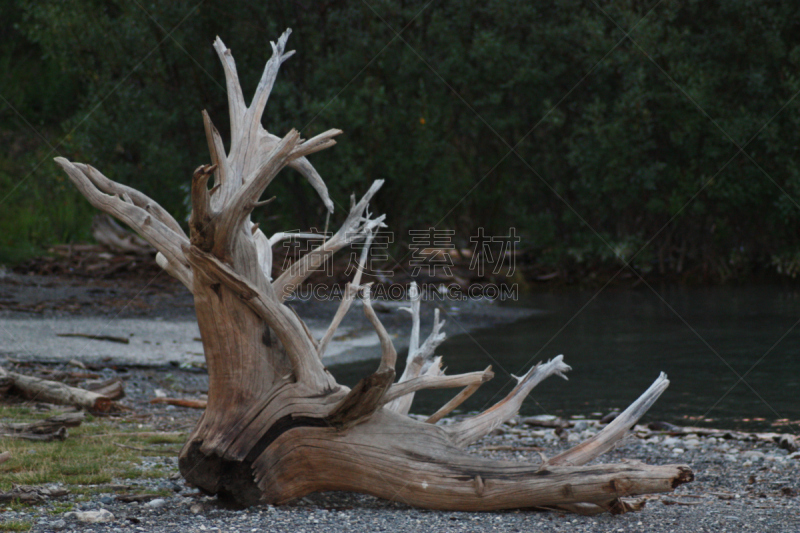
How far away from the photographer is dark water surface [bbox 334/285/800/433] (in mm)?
8609

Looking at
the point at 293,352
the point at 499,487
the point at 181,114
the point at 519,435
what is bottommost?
the point at 519,435

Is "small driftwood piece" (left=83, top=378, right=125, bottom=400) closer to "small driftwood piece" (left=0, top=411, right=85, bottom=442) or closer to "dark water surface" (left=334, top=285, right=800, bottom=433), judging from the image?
"small driftwood piece" (left=0, top=411, right=85, bottom=442)

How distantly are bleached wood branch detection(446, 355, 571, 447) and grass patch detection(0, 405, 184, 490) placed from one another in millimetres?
1855

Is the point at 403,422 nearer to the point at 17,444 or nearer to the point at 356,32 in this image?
the point at 17,444

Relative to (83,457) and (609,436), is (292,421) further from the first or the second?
(609,436)

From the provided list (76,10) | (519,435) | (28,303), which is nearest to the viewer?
(519,435)

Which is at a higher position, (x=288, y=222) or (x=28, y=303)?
(x=288, y=222)

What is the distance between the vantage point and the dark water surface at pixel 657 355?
8609 millimetres

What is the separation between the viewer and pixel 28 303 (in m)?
12.8

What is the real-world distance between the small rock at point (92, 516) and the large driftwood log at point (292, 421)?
0.55 metres

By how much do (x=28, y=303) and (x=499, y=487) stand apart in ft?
34.0

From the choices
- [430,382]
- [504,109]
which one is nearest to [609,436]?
[430,382]

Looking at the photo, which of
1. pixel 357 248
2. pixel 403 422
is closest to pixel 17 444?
pixel 403 422

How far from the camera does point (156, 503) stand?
451 cm
